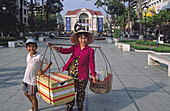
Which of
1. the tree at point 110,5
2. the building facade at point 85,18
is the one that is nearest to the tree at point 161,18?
the tree at point 110,5

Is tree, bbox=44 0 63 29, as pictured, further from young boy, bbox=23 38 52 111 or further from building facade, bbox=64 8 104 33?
young boy, bbox=23 38 52 111

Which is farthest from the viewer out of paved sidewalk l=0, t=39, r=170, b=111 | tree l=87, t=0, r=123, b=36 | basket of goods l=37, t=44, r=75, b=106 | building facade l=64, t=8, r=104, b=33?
building facade l=64, t=8, r=104, b=33

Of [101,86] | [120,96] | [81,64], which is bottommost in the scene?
[120,96]

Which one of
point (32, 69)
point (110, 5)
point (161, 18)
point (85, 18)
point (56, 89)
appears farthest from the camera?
point (85, 18)

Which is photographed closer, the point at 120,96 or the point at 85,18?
the point at 120,96

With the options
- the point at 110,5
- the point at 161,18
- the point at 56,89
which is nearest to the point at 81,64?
the point at 56,89

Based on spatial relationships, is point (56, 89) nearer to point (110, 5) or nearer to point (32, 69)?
point (32, 69)

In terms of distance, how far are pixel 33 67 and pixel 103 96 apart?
6.77 ft

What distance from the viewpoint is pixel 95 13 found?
2714 inches

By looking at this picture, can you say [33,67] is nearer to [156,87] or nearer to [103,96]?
[103,96]

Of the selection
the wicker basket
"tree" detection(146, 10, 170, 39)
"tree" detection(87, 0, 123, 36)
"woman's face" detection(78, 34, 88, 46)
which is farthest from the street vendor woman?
"tree" detection(87, 0, 123, 36)

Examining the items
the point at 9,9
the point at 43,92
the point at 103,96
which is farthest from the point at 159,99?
the point at 9,9

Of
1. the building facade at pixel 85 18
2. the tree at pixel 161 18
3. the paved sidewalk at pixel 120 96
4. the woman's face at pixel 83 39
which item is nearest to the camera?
the woman's face at pixel 83 39

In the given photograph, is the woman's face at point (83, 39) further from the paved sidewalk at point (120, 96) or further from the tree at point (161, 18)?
the tree at point (161, 18)
